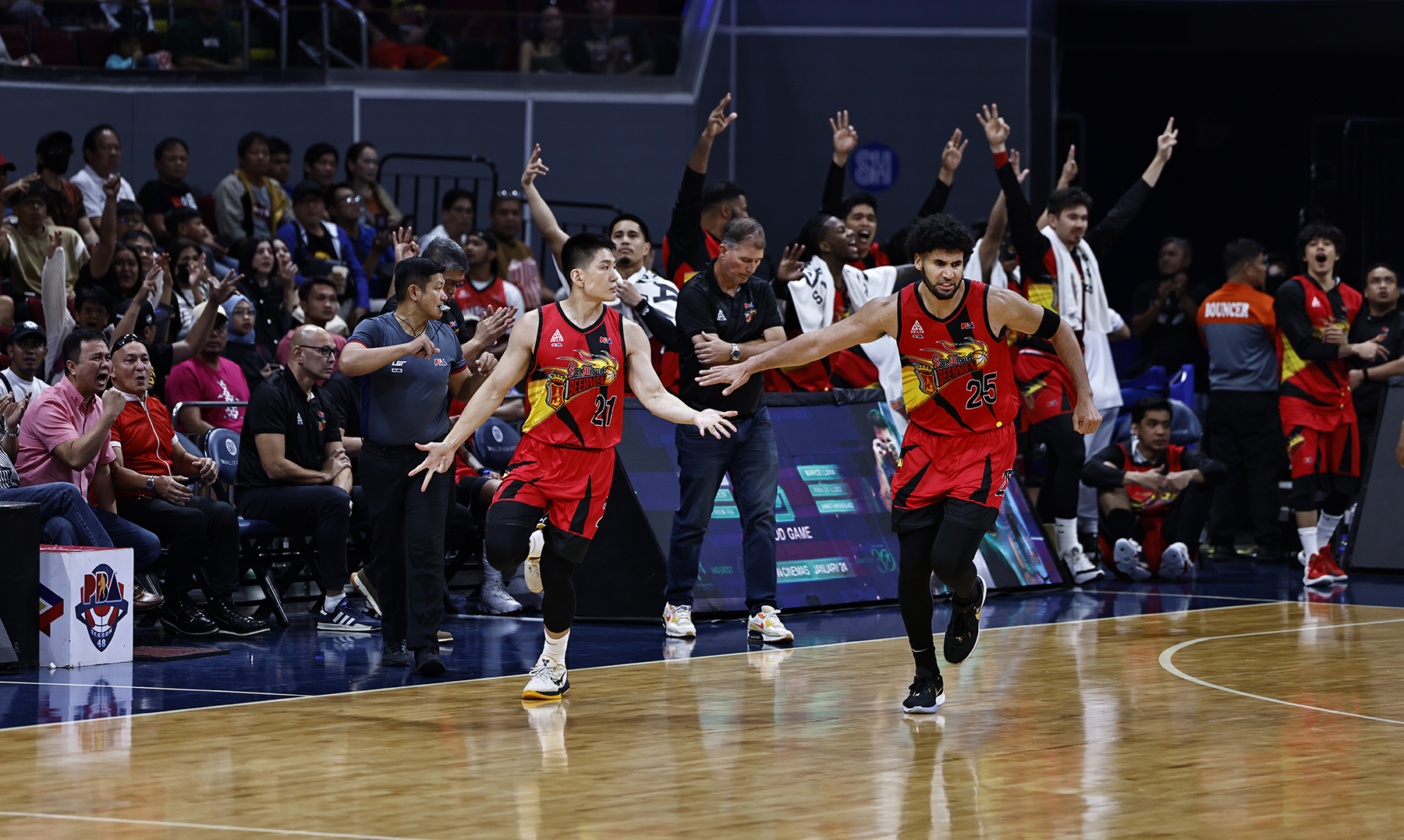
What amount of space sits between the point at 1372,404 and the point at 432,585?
850cm

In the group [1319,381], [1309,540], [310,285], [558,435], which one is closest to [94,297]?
[310,285]

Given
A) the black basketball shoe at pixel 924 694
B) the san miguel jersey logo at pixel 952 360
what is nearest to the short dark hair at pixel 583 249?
the san miguel jersey logo at pixel 952 360

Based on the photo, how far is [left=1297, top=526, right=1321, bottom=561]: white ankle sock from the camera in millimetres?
11234

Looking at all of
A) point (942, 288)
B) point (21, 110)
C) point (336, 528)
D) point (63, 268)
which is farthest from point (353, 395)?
point (21, 110)

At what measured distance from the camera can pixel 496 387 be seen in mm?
6988

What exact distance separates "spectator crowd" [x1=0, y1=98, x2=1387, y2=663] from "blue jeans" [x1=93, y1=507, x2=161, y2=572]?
0.01 m

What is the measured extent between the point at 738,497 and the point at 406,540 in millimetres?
1908

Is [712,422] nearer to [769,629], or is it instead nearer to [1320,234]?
[769,629]

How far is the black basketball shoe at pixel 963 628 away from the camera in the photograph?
6.83 meters

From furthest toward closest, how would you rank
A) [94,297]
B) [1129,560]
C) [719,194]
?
1. [1129,560]
2. [94,297]
3. [719,194]

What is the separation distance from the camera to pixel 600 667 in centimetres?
790

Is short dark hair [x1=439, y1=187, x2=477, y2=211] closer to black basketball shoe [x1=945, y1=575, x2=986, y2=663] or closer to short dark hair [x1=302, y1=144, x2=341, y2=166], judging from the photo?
short dark hair [x1=302, y1=144, x2=341, y2=166]

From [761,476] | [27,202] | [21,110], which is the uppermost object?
[21,110]

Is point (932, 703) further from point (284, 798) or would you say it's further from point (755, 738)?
point (284, 798)
